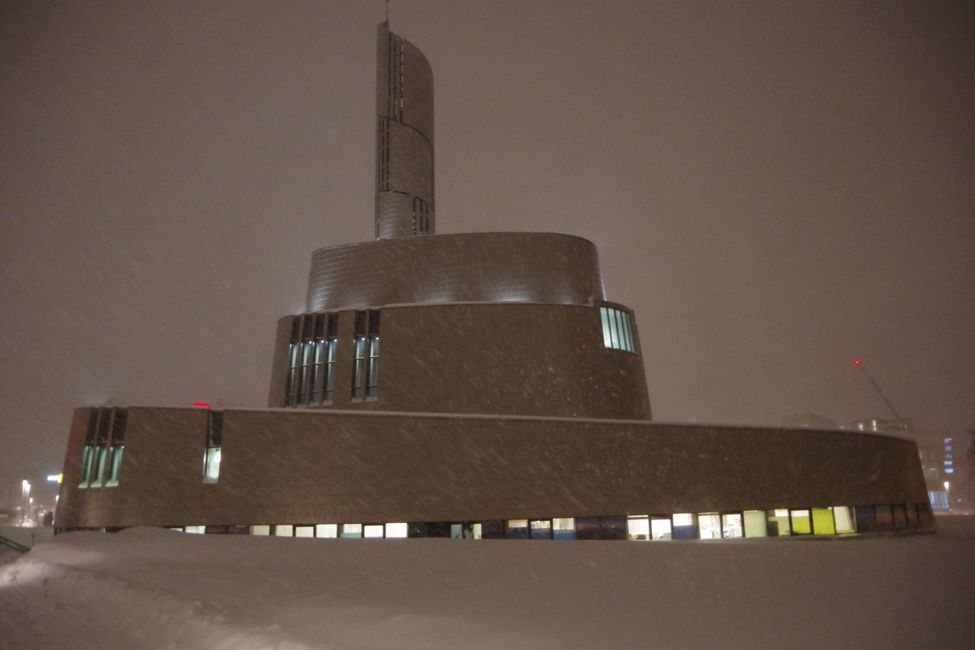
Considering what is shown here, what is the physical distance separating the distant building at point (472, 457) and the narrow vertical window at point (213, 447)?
0.23 ft

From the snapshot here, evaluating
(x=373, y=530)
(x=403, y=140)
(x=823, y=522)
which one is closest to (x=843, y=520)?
(x=823, y=522)

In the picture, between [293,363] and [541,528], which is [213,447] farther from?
[541,528]

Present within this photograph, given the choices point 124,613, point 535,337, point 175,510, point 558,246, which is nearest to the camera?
point 124,613

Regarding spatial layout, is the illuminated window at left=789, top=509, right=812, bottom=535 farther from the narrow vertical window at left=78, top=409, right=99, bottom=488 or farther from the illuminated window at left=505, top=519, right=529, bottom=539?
the narrow vertical window at left=78, top=409, right=99, bottom=488

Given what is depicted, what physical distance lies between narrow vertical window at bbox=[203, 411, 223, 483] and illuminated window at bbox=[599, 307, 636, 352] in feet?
58.6

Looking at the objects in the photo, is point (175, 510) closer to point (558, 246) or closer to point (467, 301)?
point (467, 301)

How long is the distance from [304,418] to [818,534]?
20.8 meters

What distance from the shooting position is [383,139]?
146 feet

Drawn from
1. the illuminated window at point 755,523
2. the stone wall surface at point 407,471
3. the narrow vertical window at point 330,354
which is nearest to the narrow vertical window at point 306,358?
the narrow vertical window at point 330,354

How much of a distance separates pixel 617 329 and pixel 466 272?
835cm

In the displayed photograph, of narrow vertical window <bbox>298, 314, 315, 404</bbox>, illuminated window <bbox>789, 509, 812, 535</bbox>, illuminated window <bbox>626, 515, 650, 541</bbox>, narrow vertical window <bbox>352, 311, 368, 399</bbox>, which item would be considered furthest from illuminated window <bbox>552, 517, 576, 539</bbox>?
narrow vertical window <bbox>298, 314, 315, 404</bbox>

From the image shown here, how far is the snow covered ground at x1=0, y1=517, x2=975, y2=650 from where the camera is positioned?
8.27 meters

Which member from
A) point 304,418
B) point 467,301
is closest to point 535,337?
point 467,301

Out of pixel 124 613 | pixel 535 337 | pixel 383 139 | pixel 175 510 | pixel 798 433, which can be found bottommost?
pixel 124 613
